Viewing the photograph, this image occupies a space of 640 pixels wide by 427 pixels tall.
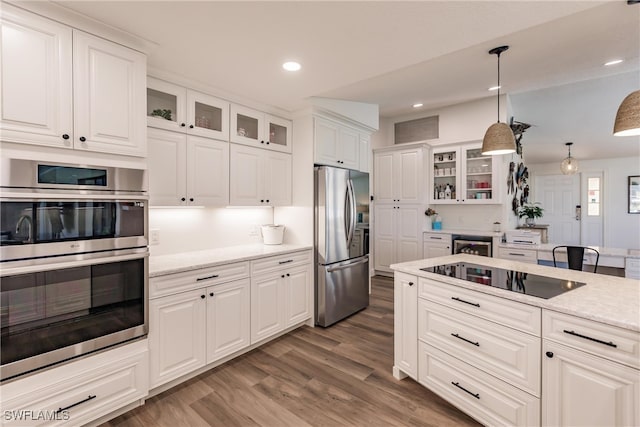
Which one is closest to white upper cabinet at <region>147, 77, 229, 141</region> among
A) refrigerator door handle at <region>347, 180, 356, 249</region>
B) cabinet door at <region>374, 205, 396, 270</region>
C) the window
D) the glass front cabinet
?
refrigerator door handle at <region>347, 180, 356, 249</region>

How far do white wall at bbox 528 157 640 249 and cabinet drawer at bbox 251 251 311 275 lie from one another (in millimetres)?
9129

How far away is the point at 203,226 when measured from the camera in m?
3.06

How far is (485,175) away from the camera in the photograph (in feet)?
15.5

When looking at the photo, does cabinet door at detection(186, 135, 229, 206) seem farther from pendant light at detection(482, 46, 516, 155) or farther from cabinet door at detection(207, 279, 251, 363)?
pendant light at detection(482, 46, 516, 155)

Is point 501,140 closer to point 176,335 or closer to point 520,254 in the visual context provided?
point 520,254

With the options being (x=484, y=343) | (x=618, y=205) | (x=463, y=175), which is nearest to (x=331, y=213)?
(x=484, y=343)

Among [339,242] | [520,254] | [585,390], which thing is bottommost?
[585,390]

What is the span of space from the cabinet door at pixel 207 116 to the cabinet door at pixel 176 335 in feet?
4.73

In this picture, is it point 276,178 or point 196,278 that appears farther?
point 276,178

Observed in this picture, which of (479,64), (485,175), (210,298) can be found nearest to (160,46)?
(210,298)

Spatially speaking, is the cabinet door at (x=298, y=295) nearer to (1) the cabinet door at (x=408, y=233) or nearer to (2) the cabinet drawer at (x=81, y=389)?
(2) the cabinet drawer at (x=81, y=389)

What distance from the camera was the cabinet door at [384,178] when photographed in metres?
5.43

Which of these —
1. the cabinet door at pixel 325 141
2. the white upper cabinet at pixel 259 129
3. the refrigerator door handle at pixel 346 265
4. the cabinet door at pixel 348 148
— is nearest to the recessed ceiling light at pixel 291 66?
the white upper cabinet at pixel 259 129

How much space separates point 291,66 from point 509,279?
230 centimetres
